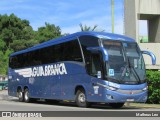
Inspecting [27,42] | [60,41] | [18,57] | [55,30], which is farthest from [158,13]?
[55,30]

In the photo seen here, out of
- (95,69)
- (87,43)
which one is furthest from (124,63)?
(87,43)

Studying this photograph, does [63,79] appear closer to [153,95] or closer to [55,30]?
[153,95]

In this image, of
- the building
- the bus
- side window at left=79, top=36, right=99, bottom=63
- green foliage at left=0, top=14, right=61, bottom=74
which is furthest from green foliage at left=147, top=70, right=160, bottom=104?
green foliage at left=0, top=14, right=61, bottom=74

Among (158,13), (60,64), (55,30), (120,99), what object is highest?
(55,30)

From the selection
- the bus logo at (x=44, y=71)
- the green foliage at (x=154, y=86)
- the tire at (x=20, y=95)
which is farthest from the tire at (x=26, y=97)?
the green foliage at (x=154, y=86)

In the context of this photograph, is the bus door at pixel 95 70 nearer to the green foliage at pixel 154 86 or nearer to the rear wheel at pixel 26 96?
the green foliage at pixel 154 86

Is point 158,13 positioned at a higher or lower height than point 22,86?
higher

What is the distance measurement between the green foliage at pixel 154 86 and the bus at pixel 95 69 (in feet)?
10.6

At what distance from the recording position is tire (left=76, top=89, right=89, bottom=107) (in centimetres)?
2289

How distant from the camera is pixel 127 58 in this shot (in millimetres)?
21703

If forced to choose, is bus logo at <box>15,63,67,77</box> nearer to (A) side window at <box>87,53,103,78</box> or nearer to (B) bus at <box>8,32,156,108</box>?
(B) bus at <box>8,32,156,108</box>

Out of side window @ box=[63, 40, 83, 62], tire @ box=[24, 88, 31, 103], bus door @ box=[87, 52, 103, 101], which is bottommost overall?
tire @ box=[24, 88, 31, 103]

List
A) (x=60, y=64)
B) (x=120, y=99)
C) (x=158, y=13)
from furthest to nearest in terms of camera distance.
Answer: (x=158, y=13)
(x=60, y=64)
(x=120, y=99)

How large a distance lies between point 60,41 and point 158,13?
1896 cm
